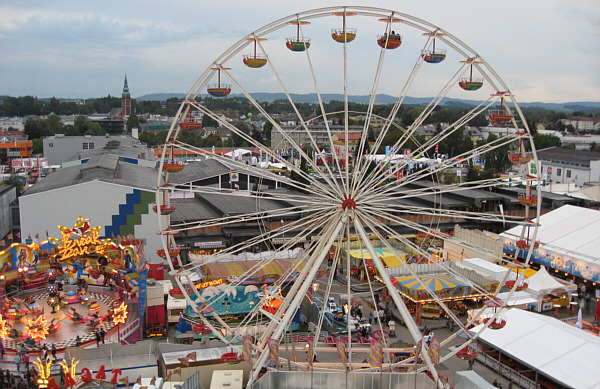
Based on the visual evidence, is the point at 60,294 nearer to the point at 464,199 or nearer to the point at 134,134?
the point at 464,199

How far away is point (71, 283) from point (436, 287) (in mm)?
15208

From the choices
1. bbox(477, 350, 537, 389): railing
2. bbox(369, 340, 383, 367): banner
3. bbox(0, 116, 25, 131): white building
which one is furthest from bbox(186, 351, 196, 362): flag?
bbox(0, 116, 25, 131): white building

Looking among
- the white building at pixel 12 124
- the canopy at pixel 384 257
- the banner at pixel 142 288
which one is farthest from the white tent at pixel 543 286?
the white building at pixel 12 124

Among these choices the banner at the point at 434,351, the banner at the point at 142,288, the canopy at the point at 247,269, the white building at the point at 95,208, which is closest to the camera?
the banner at the point at 434,351

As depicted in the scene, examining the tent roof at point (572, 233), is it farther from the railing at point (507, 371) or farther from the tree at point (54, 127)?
the tree at point (54, 127)

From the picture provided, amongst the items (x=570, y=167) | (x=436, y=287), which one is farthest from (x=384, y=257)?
(x=570, y=167)

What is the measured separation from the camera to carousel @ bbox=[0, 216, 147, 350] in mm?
19250

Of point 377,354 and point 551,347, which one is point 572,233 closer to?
point 551,347

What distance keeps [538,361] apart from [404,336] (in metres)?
6.37

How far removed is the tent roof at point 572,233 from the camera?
1099 inches

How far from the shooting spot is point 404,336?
74.4ft

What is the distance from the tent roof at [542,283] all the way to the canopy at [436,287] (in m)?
3.37

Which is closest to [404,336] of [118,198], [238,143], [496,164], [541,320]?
[541,320]

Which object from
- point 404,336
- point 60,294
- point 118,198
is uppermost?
point 118,198
